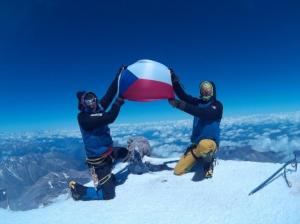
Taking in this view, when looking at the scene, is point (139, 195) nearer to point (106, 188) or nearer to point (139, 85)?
point (106, 188)

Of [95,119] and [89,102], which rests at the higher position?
[89,102]

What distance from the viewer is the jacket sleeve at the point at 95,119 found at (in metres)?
10.0

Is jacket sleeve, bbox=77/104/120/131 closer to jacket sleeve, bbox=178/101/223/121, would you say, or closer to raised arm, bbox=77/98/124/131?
raised arm, bbox=77/98/124/131

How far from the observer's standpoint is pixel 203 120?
37.0 feet

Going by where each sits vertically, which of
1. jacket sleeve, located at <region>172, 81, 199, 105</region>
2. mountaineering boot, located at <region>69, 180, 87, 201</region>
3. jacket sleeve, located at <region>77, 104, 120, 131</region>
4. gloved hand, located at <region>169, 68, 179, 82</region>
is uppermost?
gloved hand, located at <region>169, 68, 179, 82</region>

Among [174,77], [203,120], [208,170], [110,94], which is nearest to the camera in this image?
[203,120]

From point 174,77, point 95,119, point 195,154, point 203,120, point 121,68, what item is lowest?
point 195,154

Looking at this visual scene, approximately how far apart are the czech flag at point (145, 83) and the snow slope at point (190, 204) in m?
3.47

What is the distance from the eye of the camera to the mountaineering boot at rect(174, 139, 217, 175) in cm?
1090

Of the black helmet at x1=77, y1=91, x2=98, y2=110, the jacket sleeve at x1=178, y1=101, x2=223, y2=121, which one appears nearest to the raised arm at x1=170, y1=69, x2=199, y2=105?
the jacket sleeve at x1=178, y1=101, x2=223, y2=121

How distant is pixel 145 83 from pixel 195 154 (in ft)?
11.0

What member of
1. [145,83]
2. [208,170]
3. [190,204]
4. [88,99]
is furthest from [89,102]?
[208,170]

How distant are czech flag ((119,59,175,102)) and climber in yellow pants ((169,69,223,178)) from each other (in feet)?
1.53

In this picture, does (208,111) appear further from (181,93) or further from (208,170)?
(208,170)
